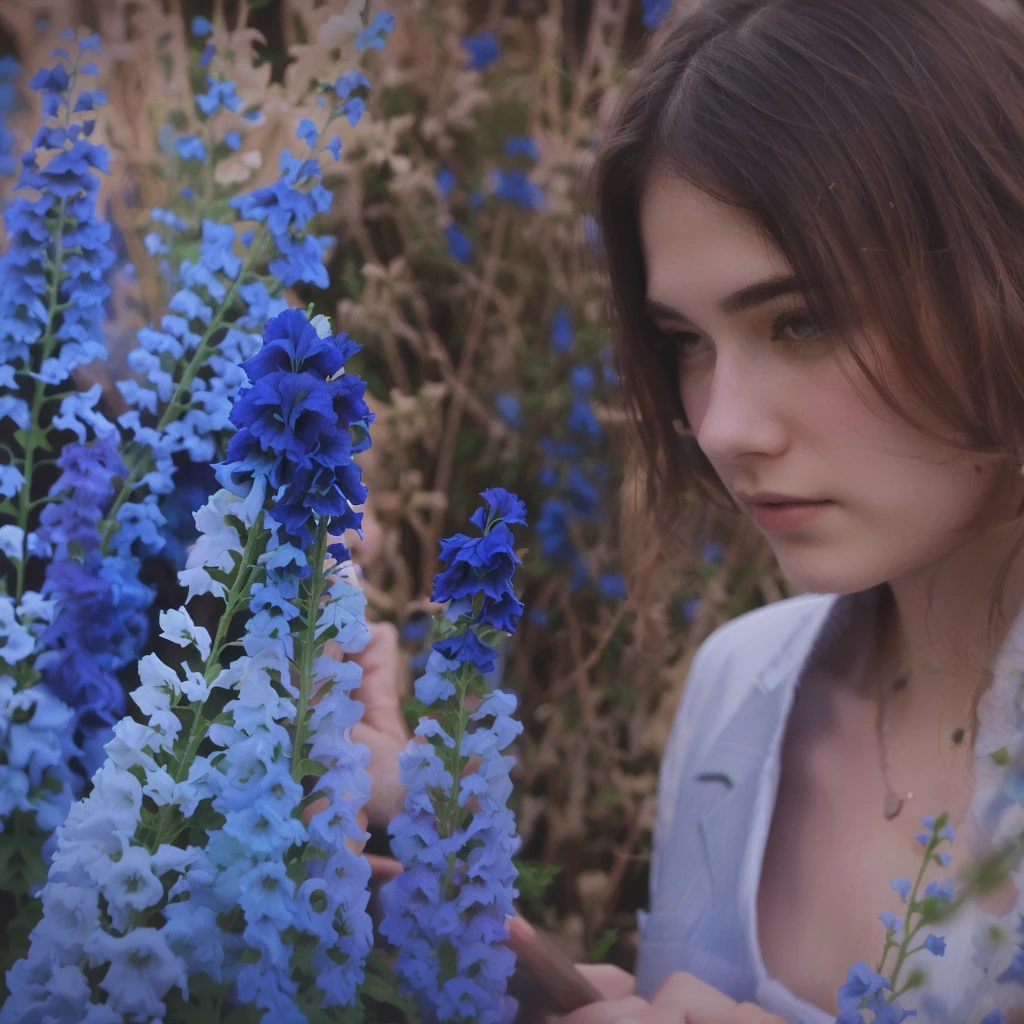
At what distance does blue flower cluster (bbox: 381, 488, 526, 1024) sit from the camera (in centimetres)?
51

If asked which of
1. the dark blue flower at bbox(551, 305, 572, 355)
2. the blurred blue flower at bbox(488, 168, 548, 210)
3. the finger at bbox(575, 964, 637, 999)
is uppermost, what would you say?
the blurred blue flower at bbox(488, 168, 548, 210)

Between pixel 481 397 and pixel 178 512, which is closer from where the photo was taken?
pixel 178 512

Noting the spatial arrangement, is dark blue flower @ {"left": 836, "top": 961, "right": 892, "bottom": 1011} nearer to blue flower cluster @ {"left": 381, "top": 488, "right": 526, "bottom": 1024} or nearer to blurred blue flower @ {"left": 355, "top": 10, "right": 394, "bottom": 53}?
blue flower cluster @ {"left": 381, "top": 488, "right": 526, "bottom": 1024}

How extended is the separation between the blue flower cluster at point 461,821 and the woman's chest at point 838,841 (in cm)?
59

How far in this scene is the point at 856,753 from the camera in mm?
1234

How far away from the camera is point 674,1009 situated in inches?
25.9

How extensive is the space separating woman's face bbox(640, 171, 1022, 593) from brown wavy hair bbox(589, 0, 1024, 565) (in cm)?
2

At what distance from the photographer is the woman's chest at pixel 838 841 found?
1.06 metres

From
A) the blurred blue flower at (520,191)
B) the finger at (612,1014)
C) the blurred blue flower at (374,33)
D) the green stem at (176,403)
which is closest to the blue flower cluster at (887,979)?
the finger at (612,1014)

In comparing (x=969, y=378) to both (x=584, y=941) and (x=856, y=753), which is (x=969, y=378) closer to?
(x=856, y=753)

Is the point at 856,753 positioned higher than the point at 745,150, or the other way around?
the point at 745,150

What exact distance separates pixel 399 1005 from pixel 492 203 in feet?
4.94

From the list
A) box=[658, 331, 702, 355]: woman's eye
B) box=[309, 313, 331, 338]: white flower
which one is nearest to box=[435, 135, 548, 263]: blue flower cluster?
box=[658, 331, 702, 355]: woman's eye

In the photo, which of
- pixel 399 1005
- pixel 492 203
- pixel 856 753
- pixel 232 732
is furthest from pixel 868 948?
pixel 492 203
